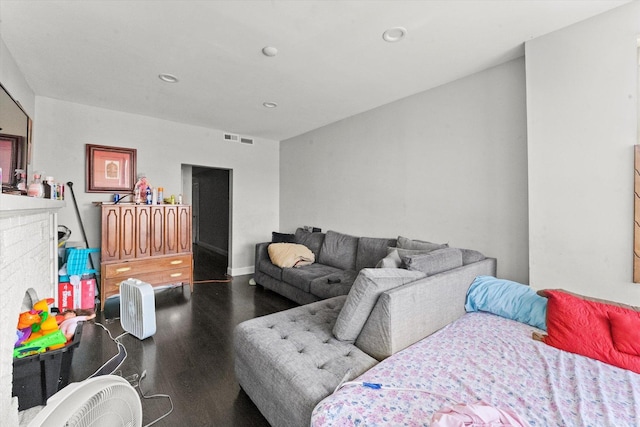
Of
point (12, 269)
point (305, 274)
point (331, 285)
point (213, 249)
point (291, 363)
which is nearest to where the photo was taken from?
point (12, 269)

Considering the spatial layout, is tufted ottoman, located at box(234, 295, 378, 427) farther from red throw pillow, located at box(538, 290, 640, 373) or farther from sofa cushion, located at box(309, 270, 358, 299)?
red throw pillow, located at box(538, 290, 640, 373)

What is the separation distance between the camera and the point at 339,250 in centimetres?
381

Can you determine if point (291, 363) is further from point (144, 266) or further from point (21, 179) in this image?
point (144, 266)

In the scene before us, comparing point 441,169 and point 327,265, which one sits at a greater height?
point 441,169

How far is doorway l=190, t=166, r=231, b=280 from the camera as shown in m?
5.98

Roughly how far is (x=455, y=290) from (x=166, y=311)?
314 cm

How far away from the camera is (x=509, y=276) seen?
248 cm

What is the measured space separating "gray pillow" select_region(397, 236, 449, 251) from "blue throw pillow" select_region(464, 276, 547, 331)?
1.76ft

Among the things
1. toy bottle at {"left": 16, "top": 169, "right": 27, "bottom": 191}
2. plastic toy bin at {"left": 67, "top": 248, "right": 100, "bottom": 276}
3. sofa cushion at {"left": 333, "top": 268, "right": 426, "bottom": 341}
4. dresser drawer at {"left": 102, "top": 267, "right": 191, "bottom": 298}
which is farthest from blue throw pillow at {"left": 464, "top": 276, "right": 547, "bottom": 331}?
plastic toy bin at {"left": 67, "top": 248, "right": 100, "bottom": 276}

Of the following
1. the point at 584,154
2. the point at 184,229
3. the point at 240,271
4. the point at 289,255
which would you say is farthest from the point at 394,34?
the point at 240,271

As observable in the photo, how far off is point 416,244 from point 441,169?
870 millimetres

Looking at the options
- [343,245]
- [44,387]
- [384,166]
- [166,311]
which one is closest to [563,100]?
[384,166]

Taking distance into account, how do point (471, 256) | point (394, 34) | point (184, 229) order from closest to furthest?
point (394, 34) → point (471, 256) → point (184, 229)

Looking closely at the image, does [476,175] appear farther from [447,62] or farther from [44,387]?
[44,387]
